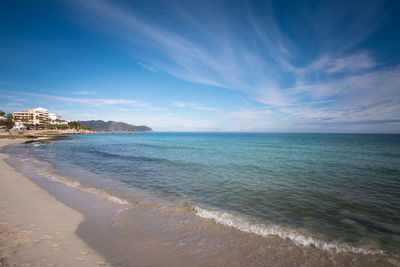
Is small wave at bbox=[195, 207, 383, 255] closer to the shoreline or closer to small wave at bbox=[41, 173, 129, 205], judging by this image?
the shoreline

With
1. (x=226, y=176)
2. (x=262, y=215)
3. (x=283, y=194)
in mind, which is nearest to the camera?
(x=262, y=215)

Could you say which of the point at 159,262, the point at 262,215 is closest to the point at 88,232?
the point at 159,262

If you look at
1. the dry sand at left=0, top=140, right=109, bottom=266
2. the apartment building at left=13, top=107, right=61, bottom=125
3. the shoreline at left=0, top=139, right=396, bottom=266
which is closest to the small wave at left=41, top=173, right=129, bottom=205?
the shoreline at left=0, top=139, right=396, bottom=266

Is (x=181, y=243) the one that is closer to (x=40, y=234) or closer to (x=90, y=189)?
(x=40, y=234)

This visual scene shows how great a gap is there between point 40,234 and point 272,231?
7641 millimetres

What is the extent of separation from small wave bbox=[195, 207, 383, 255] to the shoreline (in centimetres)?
23

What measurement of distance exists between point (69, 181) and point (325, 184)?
18.5 metres

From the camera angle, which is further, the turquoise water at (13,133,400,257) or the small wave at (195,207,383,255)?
the turquoise water at (13,133,400,257)

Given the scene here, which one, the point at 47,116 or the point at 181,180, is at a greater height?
the point at 47,116

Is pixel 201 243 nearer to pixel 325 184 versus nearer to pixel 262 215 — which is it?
pixel 262 215

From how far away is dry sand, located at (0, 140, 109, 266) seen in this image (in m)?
4.29

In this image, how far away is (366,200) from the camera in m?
9.64

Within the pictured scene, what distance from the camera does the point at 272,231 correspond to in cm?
620

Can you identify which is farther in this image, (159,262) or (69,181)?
(69,181)
